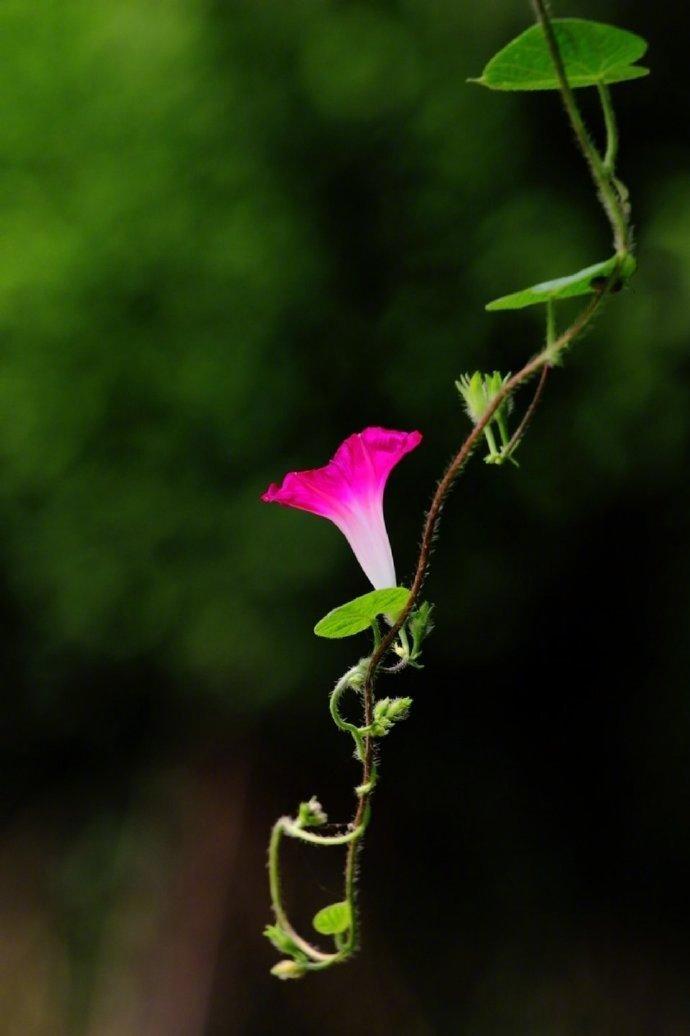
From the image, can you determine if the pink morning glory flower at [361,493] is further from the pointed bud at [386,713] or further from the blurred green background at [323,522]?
the blurred green background at [323,522]

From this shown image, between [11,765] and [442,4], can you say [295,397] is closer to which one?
[442,4]

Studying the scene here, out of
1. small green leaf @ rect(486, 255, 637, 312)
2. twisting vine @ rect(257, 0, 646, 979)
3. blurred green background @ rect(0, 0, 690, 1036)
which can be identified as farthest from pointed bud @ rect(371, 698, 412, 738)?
blurred green background @ rect(0, 0, 690, 1036)

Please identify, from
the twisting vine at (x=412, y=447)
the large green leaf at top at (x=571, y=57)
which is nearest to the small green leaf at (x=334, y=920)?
the twisting vine at (x=412, y=447)

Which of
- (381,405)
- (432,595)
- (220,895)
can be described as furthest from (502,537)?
(220,895)

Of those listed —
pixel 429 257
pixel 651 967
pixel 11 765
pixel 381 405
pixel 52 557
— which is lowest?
pixel 651 967

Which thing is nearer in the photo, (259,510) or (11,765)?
(259,510)

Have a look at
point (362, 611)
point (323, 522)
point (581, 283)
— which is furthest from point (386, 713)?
point (323, 522)

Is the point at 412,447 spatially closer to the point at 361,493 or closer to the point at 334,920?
the point at 361,493
